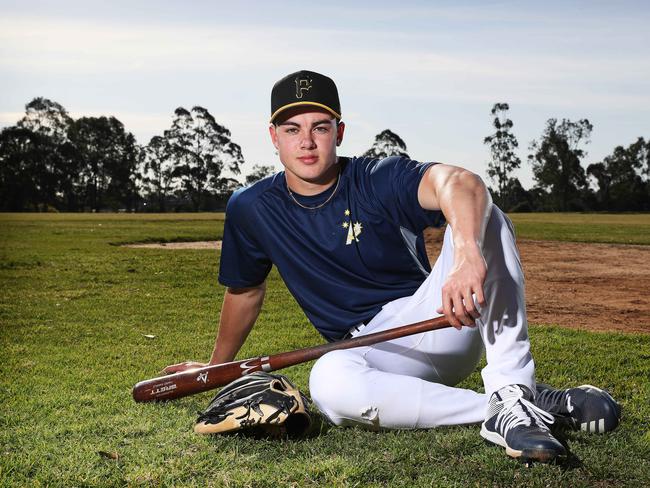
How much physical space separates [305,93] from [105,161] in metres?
74.7

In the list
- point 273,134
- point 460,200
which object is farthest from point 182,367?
point 460,200

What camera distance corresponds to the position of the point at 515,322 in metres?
3.41

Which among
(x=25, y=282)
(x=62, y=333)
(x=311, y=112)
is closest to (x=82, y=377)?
(x=62, y=333)

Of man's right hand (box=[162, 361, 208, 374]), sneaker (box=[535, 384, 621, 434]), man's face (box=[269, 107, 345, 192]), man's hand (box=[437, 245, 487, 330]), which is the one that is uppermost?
Answer: man's face (box=[269, 107, 345, 192])

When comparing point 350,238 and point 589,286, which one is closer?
point 350,238

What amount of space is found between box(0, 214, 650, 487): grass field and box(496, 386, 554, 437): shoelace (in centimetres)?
15

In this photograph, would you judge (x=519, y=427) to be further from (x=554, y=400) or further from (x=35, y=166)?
(x=35, y=166)

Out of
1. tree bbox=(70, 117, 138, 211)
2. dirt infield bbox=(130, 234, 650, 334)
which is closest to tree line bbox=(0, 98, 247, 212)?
tree bbox=(70, 117, 138, 211)

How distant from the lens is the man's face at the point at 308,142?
3770 millimetres

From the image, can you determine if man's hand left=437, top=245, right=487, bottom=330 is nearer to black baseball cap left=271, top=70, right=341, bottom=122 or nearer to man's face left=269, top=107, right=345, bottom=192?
man's face left=269, top=107, right=345, bottom=192

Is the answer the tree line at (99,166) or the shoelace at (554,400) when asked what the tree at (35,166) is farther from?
the shoelace at (554,400)

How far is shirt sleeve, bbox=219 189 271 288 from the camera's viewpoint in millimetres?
4184

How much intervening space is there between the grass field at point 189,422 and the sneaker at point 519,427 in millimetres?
64

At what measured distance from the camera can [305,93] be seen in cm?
378
